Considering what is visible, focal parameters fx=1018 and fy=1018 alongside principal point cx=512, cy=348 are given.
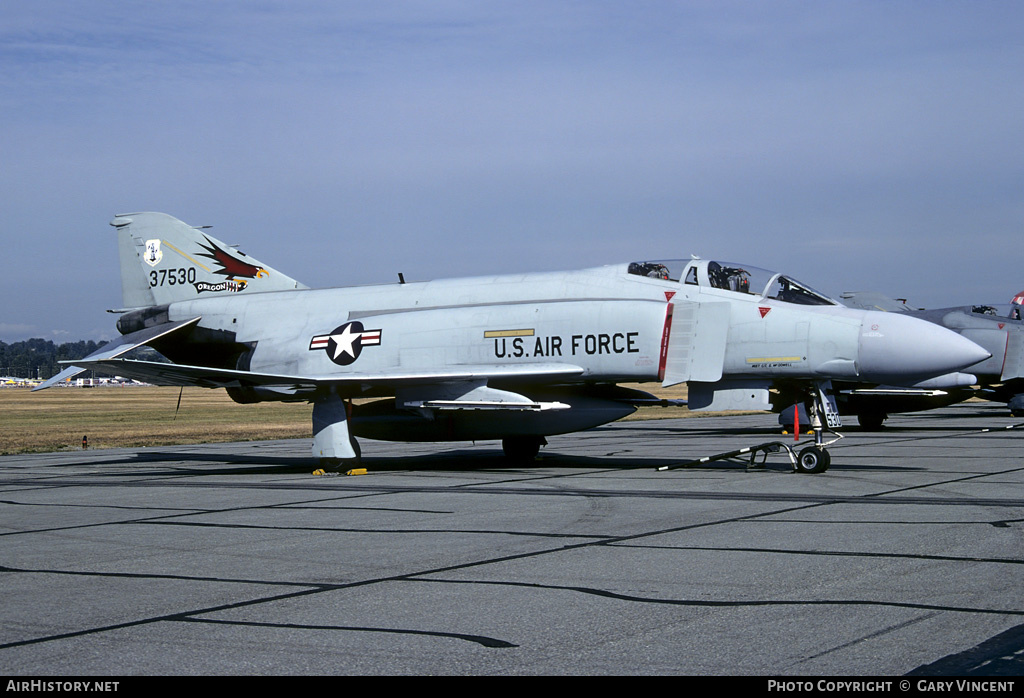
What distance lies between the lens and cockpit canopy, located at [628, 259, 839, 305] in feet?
47.4

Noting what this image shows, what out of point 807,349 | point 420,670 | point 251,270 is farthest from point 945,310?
point 420,670

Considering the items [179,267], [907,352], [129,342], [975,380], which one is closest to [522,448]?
[907,352]

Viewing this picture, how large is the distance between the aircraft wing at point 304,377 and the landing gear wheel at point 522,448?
2.15 m

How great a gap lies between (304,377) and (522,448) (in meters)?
3.94

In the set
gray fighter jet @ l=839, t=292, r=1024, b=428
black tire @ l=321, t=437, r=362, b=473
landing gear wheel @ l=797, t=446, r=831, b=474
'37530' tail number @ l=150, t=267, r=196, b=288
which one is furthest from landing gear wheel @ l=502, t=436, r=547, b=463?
gray fighter jet @ l=839, t=292, r=1024, b=428

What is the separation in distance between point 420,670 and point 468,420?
12.0 m

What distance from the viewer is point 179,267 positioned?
19.8m

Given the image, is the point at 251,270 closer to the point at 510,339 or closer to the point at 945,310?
the point at 510,339

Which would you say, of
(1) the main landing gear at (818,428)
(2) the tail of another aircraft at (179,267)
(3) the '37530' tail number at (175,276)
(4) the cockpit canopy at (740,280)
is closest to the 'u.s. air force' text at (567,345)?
(4) the cockpit canopy at (740,280)

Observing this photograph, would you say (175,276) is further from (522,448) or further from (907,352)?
(907,352)

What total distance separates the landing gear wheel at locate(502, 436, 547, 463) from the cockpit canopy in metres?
3.76

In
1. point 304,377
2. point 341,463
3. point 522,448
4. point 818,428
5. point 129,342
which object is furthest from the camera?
point 129,342
